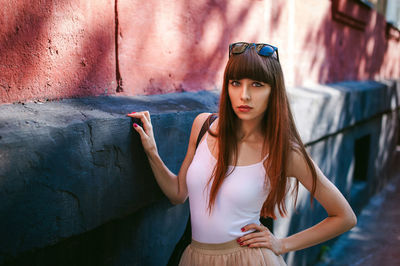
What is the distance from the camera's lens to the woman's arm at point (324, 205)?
1.79 m

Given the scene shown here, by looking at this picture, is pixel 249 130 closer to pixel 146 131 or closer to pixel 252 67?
pixel 252 67

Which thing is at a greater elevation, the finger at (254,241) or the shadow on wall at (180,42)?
the shadow on wall at (180,42)

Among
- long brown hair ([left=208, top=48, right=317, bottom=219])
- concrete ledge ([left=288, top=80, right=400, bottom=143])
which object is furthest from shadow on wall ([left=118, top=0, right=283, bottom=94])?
concrete ledge ([left=288, top=80, right=400, bottom=143])

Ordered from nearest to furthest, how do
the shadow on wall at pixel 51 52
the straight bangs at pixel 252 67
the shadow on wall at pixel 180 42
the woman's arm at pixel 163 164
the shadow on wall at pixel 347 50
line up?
the shadow on wall at pixel 51 52 < the straight bangs at pixel 252 67 < the woman's arm at pixel 163 164 < the shadow on wall at pixel 180 42 < the shadow on wall at pixel 347 50

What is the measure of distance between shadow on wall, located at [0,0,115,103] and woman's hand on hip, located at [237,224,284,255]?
931mm

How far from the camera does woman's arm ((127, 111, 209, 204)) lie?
175 centimetres

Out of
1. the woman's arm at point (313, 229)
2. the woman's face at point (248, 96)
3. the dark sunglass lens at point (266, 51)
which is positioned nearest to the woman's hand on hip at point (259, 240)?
the woman's arm at point (313, 229)

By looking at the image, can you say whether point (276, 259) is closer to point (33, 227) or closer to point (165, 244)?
point (165, 244)

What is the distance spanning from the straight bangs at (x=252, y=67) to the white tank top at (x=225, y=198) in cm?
37

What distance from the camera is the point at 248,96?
167 cm

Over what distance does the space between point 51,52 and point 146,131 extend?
51cm

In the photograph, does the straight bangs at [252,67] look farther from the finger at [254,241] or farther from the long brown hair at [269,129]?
the finger at [254,241]

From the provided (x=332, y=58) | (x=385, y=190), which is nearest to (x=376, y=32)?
(x=332, y=58)

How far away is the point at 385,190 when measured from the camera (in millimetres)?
6895
